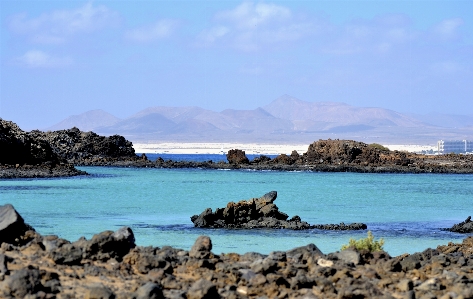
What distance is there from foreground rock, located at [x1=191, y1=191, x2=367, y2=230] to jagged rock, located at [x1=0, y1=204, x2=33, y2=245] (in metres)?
14.9

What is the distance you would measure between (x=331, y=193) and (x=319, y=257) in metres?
38.0

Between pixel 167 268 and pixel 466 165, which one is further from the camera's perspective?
pixel 466 165

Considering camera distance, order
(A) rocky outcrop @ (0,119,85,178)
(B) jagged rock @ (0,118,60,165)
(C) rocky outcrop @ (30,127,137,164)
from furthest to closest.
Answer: (C) rocky outcrop @ (30,127,137,164), (B) jagged rock @ (0,118,60,165), (A) rocky outcrop @ (0,119,85,178)

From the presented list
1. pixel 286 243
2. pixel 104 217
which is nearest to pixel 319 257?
pixel 286 243

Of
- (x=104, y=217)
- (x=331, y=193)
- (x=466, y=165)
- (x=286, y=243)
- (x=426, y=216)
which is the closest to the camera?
(x=286, y=243)

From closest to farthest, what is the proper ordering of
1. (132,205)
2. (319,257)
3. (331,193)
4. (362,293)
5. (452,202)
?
(362,293), (319,257), (132,205), (452,202), (331,193)

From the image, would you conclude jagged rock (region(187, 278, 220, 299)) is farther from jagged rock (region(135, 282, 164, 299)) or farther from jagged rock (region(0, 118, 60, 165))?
jagged rock (region(0, 118, 60, 165))

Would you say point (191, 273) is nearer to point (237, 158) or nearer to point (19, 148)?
point (19, 148)

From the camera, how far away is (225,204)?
131ft

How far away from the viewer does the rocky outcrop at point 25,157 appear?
6134 centimetres

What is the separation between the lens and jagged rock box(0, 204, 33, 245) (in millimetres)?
13234

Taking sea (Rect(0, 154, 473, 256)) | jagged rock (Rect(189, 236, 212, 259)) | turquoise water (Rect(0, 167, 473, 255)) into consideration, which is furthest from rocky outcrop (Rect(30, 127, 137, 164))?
jagged rock (Rect(189, 236, 212, 259))

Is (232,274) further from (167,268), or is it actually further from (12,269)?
(12,269)

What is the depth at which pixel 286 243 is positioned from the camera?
23.7 m
